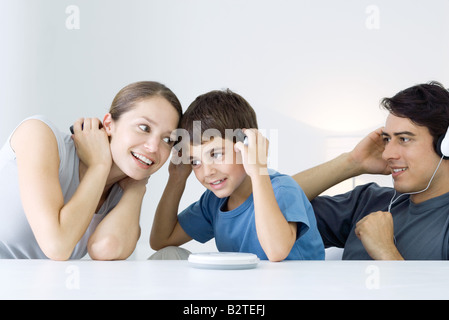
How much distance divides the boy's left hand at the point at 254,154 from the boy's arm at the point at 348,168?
0.58 metres

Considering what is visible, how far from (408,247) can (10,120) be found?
246cm

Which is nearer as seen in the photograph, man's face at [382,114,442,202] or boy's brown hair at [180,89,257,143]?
boy's brown hair at [180,89,257,143]

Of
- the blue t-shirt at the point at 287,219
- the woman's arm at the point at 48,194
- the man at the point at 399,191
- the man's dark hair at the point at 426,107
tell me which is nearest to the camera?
the woman's arm at the point at 48,194

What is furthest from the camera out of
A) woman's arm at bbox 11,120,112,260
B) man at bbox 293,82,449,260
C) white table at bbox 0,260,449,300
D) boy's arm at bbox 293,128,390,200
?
boy's arm at bbox 293,128,390,200

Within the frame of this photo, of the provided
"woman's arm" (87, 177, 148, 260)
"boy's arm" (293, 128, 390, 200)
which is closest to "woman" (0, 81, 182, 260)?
"woman's arm" (87, 177, 148, 260)

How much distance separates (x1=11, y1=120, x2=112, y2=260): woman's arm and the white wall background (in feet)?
5.28

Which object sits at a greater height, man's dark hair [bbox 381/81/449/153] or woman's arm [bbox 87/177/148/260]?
man's dark hair [bbox 381/81/449/153]

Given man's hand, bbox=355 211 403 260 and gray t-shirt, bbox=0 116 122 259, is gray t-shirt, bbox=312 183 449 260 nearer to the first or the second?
man's hand, bbox=355 211 403 260

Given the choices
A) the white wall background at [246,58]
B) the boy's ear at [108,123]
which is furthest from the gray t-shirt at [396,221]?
the white wall background at [246,58]

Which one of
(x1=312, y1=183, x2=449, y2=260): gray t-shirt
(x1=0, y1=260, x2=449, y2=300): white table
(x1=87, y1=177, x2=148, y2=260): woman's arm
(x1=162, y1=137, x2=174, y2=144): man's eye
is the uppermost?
(x1=162, y1=137, x2=174, y2=144): man's eye

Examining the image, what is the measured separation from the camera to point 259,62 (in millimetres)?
3006

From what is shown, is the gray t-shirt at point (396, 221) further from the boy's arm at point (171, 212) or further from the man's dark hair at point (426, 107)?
the boy's arm at point (171, 212)

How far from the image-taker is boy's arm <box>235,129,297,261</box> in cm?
108

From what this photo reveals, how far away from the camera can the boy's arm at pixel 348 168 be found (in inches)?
67.3
